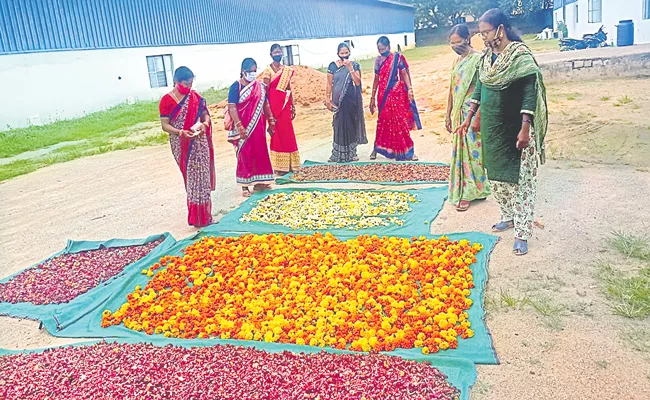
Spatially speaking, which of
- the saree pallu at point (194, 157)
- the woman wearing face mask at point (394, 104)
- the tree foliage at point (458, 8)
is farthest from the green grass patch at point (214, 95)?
the tree foliage at point (458, 8)

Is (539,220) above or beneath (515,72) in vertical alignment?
beneath

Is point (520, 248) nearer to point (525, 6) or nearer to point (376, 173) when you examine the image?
point (376, 173)

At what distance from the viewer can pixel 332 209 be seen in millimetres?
6371

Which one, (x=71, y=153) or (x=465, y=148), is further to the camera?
(x=71, y=153)

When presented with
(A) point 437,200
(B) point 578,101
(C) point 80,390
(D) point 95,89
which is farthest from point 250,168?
(D) point 95,89

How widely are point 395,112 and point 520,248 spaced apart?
150 inches

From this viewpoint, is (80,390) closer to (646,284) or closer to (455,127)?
(646,284)

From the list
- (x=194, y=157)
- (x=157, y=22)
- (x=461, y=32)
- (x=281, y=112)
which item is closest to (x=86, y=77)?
(x=157, y=22)

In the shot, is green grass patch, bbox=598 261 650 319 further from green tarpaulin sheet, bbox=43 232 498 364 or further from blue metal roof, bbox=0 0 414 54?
blue metal roof, bbox=0 0 414 54

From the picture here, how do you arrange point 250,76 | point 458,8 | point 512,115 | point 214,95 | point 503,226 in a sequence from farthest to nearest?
point 458,8
point 214,95
point 250,76
point 503,226
point 512,115

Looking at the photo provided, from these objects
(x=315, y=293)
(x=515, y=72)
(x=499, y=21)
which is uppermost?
(x=499, y=21)

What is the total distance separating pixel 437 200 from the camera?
644cm

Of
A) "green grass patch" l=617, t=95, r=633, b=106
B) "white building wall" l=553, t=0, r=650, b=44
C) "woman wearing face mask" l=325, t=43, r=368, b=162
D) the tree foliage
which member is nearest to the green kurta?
"woman wearing face mask" l=325, t=43, r=368, b=162

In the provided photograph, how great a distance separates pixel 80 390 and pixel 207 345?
32.4 inches
